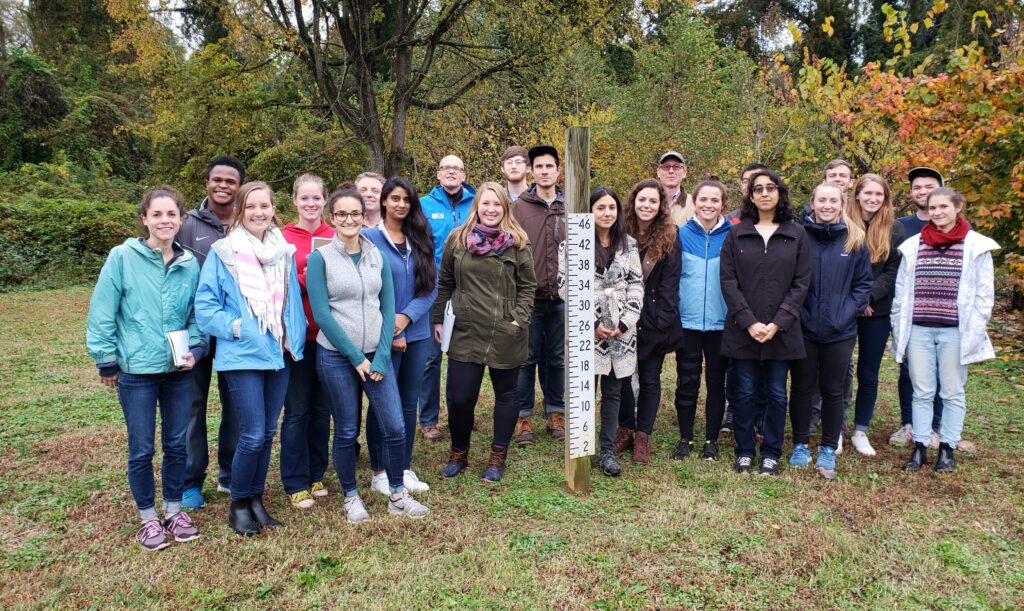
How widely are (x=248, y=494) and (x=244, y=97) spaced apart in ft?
37.0

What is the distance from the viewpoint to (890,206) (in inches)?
208

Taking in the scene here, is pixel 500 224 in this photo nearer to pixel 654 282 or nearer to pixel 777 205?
pixel 654 282

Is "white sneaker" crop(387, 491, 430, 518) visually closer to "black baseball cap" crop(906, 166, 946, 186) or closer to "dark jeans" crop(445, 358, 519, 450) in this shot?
"dark jeans" crop(445, 358, 519, 450)

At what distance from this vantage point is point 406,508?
4.33 m

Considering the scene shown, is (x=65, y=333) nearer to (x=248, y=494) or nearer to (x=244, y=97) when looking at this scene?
(x=244, y=97)

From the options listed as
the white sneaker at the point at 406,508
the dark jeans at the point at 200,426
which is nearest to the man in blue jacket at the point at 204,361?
the dark jeans at the point at 200,426

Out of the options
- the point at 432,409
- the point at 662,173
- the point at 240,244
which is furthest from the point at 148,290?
the point at 662,173

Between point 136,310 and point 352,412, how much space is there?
1329 millimetres

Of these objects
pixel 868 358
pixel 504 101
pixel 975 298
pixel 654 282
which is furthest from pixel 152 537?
pixel 504 101

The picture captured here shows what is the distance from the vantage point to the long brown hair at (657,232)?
5125mm

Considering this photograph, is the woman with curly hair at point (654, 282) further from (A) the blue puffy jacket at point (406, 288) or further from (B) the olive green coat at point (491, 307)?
(A) the blue puffy jacket at point (406, 288)

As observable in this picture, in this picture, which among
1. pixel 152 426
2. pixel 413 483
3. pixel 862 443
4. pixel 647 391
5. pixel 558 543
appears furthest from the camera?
pixel 862 443

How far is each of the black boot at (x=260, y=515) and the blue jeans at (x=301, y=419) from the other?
1.11 feet

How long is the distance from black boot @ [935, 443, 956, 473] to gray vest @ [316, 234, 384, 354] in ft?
13.7
